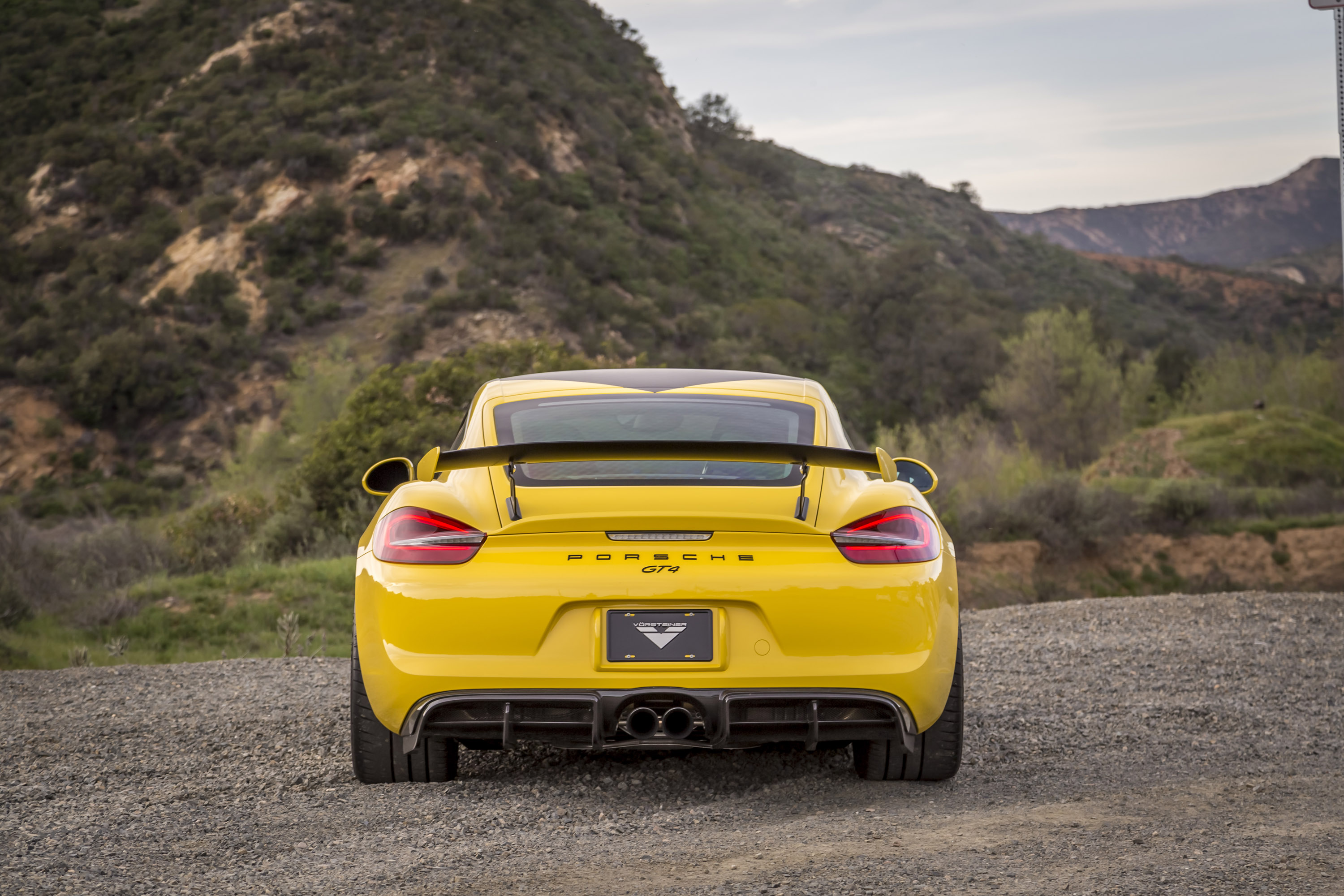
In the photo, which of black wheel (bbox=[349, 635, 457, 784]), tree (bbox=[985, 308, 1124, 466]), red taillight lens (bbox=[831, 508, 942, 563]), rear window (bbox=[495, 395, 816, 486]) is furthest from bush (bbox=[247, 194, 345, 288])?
red taillight lens (bbox=[831, 508, 942, 563])

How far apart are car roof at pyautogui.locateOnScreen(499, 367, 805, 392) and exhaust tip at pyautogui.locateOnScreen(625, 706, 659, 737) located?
164 centimetres

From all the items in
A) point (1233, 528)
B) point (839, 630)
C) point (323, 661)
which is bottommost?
point (1233, 528)

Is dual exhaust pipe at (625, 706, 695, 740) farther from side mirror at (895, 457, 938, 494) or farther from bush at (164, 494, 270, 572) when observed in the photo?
bush at (164, 494, 270, 572)

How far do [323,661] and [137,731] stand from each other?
89.0 inches

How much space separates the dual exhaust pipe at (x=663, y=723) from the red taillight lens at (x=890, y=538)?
0.75 m

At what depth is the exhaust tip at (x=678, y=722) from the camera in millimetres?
3809

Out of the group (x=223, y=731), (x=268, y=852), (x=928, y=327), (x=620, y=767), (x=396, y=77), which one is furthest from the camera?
(x=396, y=77)

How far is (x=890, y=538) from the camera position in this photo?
13.0 ft

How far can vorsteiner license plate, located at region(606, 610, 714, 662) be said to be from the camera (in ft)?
12.5

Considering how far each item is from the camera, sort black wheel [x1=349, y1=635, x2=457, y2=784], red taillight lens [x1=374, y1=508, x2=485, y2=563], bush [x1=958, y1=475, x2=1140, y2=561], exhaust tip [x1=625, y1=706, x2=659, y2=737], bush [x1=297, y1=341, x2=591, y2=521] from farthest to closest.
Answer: bush [x1=958, y1=475, x2=1140, y2=561], bush [x1=297, y1=341, x2=591, y2=521], black wheel [x1=349, y1=635, x2=457, y2=784], red taillight lens [x1=374, y1=508, x2=485, y2=563], exhaust tip [x1=625, y1=706, x2=659, y2=737]

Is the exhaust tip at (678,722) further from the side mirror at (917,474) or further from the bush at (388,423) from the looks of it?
the bush at (388,423)

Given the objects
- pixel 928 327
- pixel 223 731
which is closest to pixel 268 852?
pixel 223 731

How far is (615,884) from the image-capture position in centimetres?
320

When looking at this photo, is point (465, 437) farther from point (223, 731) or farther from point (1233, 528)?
point (1233, 528)
